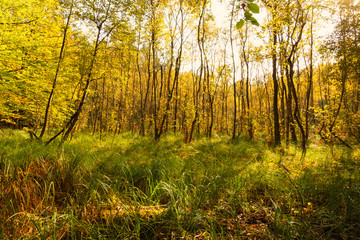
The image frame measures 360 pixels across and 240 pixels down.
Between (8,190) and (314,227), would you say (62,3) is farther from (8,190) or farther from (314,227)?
(314,227)

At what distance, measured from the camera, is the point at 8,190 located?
2.34 metres

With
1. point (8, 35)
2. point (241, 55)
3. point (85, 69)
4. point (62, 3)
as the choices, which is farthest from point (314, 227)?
point (241, 55)

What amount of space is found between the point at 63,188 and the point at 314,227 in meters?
3.69

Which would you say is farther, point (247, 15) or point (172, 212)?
point (172, 212)

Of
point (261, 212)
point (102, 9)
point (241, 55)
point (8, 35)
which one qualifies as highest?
point (241, 55)

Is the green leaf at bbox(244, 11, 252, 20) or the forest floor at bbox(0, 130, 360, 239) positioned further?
the forest floor at bbox(0, 130, 360, 239)

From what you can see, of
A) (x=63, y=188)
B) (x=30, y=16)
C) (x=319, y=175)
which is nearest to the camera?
(x=63, y=188)

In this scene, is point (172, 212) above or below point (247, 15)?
below

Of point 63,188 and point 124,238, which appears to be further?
point 63,188

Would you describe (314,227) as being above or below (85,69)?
below

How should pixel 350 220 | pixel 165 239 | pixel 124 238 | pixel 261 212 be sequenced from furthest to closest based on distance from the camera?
pixel 261 212 < pixel 350 220 < pixel 165 239 < pixel 124 238

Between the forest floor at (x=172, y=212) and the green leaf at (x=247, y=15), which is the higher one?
the green leaf at (x=247, y=15)

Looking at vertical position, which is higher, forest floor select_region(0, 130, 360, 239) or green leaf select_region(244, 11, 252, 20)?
green leaf select_region(244, 11, 252, 20)

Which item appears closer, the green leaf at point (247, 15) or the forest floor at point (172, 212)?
the green leaf at point (247, 15)
